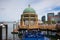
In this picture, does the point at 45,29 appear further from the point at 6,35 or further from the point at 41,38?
the point at 6,35

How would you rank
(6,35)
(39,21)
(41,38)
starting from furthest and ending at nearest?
(6,35) < (39,21) < (41,38)

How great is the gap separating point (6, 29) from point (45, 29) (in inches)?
382

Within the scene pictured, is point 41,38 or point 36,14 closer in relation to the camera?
point 41,38

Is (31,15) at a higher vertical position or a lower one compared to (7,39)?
higher

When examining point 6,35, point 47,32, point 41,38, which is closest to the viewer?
point 41,38

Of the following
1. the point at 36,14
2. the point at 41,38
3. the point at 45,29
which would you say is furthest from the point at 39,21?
the point at 41,38

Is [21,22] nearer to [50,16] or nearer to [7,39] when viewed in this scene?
[50,16]

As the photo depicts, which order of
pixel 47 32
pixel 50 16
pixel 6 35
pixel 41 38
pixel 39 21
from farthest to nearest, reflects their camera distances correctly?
pixel 6 35 < pixel 39 21 < pixel 50 16 < pixel 47 32 < pixel 41 38

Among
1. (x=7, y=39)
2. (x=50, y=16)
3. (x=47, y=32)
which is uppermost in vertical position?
(x=50, y=16)

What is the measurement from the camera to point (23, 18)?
2022cm

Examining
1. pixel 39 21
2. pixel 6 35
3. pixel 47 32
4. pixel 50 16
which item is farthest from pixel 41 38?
pixel 6 35

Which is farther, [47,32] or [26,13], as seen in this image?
[26,13]

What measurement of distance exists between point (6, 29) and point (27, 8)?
5.04 metres

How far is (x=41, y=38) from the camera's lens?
41.3 feet
